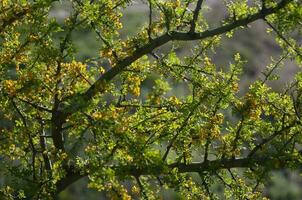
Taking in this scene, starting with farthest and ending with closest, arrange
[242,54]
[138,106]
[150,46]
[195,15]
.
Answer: [242,54]
[138,106]
[150,46]
[195,15]

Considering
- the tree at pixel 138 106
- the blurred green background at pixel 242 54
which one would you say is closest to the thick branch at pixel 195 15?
the tree at pixel 138 106

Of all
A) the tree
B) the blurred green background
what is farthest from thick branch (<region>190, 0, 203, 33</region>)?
the blurred green background

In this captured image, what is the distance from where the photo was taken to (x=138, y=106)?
6.89 m

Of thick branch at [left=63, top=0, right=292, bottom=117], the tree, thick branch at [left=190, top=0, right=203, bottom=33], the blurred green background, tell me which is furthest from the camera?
the blurred green background

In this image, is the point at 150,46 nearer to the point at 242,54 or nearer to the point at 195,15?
the point at 195,15

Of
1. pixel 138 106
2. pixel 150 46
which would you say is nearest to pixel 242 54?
pixel 138 106

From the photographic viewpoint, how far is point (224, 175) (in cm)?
696

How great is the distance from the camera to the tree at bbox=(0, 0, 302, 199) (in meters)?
5.57

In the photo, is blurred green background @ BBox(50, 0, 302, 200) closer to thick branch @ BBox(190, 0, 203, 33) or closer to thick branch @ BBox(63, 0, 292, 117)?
thick branch @ BBox(63, 0, 292, 117)

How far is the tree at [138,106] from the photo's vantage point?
5566 millimetres

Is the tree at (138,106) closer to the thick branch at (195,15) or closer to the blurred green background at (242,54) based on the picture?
the thick branch at (195,15)

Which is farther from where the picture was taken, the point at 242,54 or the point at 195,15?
the point at 242,54

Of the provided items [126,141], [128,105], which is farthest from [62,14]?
[126,141]

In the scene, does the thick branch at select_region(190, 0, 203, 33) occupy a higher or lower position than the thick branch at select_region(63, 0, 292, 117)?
higher
